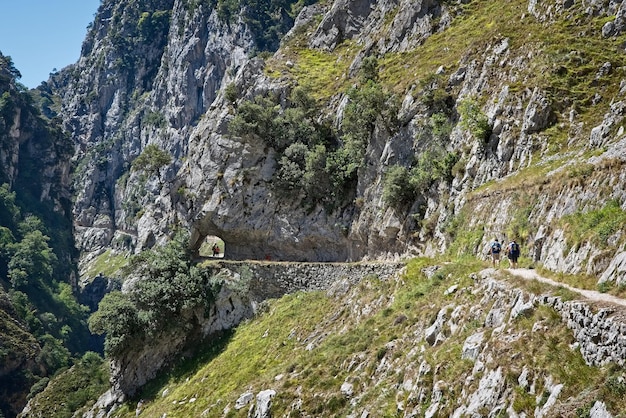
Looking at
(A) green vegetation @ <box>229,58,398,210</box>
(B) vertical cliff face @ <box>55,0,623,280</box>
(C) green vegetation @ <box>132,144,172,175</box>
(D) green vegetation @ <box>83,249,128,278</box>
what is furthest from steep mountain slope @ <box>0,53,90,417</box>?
(A) green vegetation @ <box>229,58,398,210</box>

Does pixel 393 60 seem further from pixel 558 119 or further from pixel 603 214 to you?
pixel 603 214

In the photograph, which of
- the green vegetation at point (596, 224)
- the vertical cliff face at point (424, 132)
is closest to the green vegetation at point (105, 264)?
the vertical cliff face at point (424, 132)

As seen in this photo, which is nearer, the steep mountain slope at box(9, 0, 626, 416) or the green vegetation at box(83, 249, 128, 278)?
the steep mountain slope at box(9, 0, 626, 416)

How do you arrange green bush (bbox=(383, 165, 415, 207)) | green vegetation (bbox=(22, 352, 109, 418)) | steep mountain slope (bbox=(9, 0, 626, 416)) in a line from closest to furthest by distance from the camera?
steep mountain slope (bbox=(9, 0, 626, 416)) < green bush (bbox=(383, 165, 415, 207)) < green vegetation (bbox=(22, 352, 109, 418))

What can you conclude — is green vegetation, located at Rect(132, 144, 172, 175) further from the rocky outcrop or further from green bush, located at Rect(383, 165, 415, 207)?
green bush, located at Rect(383, 165, 415, 207)

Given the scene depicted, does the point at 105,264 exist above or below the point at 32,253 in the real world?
below

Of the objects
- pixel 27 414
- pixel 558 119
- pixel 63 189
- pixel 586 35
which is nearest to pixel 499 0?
pixel 586 35

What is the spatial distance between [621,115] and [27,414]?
216 feet

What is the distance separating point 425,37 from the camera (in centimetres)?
5794

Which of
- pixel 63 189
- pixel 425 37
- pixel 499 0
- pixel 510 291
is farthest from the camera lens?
pixel 63 189

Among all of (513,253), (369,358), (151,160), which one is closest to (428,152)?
(513,253)

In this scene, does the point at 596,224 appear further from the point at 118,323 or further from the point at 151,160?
the point at 151,160

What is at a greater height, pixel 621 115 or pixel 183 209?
pixel 183 209

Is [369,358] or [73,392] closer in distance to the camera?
[369,358]
